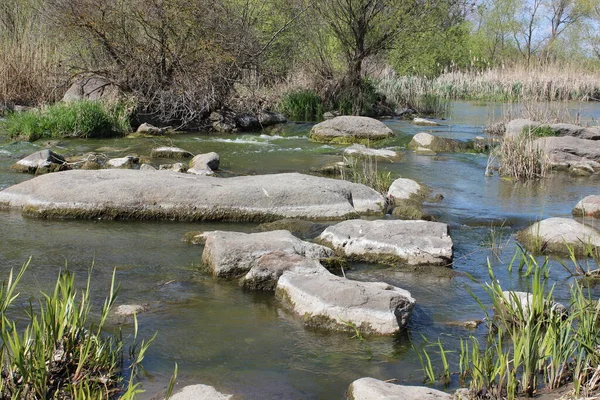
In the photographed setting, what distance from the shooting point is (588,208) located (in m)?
8.95

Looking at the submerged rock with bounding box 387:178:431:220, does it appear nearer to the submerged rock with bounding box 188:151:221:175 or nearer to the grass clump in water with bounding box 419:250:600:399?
the submerged rock with bounding box 188:151:221:175

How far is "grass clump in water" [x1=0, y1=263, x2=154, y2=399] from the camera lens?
11.0ft

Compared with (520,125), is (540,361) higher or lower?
lower

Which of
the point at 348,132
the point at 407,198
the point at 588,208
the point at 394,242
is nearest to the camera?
the point at 394,242

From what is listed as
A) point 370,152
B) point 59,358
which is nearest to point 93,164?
point 370,152

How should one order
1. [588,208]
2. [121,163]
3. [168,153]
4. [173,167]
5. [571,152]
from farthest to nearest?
[571,152] < [168,153] < [121,163] < [173,167] < [588,208]

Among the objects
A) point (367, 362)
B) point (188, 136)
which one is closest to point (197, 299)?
point (367, 362)

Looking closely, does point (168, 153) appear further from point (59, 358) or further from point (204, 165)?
point (59, 358)

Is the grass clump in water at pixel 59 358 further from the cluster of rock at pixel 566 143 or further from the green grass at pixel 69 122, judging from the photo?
the green grass at pixel 69 122

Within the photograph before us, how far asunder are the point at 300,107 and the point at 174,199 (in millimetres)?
13653

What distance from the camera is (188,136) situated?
16.8m

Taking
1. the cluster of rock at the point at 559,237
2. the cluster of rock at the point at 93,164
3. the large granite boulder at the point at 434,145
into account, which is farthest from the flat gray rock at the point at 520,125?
the cluster of rock at the point at 559,237

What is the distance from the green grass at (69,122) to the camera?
577 inches

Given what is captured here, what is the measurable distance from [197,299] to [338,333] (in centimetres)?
131
